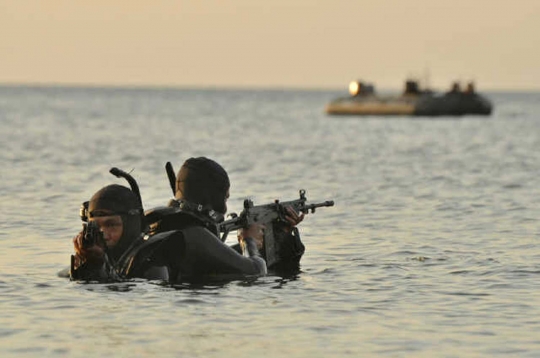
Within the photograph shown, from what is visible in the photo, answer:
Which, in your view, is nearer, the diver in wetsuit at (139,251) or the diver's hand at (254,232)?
the diver in wetsuit at (139,251)

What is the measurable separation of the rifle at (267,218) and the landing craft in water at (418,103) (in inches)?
6433

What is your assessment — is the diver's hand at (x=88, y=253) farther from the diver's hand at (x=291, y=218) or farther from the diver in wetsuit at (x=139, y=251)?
the diver's hand at (x=291, y=218)

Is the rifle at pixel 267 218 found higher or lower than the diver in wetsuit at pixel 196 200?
lower

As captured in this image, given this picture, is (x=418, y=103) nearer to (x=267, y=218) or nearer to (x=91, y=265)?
(x=267, y=218)

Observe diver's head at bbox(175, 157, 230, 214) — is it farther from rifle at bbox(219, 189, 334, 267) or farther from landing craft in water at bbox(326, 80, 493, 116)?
landing craft in water at bbox(326, 80, 493, 116)

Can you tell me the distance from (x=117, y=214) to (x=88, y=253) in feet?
2.80

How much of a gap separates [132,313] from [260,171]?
119 feet

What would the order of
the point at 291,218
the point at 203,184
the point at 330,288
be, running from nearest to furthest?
the point at 203,184
the point at 330,288
the point at 291,218

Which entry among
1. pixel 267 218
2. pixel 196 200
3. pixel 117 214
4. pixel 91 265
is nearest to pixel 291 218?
pixel 267 218

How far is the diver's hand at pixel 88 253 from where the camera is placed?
17.9 meters

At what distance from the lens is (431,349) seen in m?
15.9

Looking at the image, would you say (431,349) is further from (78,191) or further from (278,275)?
(78,191)

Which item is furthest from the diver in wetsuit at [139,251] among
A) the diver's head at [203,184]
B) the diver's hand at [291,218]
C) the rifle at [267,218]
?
the diver's hand at [291,218]

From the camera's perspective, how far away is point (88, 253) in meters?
18.1
